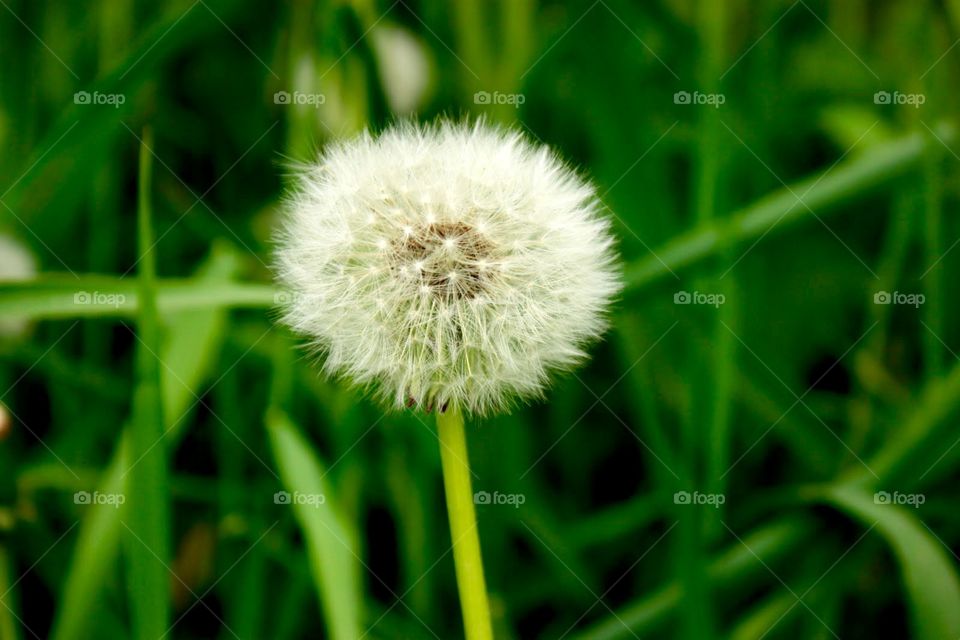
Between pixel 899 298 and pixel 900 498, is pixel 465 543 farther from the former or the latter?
pixel 899 298

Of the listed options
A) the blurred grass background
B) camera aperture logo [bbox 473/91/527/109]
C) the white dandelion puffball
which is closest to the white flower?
the blurred grass background

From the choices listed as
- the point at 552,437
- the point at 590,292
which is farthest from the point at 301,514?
the point at 552,437

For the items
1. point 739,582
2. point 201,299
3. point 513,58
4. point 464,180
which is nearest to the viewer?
point 464,180

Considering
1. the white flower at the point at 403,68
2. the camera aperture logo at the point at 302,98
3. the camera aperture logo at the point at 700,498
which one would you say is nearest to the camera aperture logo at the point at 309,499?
the camera aperture logo at the point at 700,498

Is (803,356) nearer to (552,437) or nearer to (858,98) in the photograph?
(552,437)

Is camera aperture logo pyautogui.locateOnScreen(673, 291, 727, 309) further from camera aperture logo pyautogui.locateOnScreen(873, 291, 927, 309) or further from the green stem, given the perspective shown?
the green stem

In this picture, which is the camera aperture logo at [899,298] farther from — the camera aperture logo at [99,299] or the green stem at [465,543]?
the camera aperture logo at [99,299]
